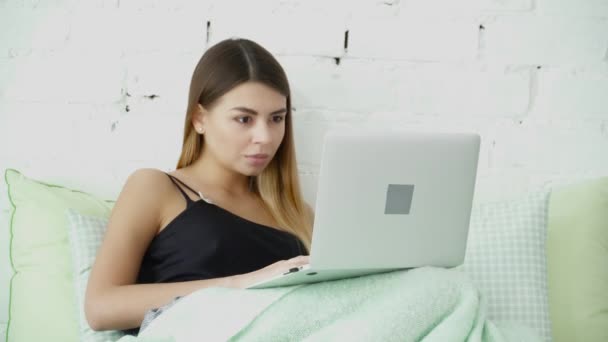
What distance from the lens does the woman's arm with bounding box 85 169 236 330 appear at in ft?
4.97

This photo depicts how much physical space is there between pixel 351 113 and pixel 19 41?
899 mm

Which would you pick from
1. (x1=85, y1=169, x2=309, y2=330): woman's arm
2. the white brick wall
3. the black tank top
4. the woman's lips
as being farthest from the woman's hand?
the white brick wall

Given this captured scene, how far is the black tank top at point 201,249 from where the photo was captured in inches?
66.2

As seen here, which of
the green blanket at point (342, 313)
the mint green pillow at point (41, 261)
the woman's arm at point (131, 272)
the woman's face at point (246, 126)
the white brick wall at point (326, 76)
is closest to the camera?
the green blanket at point (342, 313)

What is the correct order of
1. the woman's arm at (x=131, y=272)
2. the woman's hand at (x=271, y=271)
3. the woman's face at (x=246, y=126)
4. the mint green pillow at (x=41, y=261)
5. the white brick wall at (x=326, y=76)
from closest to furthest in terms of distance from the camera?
the woman's hand at (x=271, y=271)
the woman's arm at (x=131, y=272)
the mint green pillow at (x=41, y=261)
the woman's face at (x=246, y=126)
the white brick wall at (x=326, y=76)

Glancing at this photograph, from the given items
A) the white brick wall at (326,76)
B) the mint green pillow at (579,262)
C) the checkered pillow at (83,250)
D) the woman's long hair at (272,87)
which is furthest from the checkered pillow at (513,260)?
the checkered pillow at (83,250)

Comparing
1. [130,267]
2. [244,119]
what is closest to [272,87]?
[244,119]

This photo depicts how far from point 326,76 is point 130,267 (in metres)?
0.77

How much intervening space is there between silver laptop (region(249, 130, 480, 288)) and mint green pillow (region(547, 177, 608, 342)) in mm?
515

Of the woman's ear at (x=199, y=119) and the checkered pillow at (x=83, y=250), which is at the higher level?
the woman's ear at (x=199, y=119)

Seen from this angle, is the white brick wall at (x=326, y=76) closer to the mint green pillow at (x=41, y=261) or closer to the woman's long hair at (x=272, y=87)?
the woman's long hair at (x=272, y=87)

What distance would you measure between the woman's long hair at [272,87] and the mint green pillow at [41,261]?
0.32 meters

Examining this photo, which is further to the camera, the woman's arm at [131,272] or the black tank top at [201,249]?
the black tank top at [201,249]

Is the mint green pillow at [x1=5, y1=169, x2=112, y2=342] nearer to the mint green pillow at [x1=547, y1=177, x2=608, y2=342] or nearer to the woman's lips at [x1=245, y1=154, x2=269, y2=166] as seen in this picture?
the woman's lips at [x1=245, y1=154, x2=269, y2=166]
